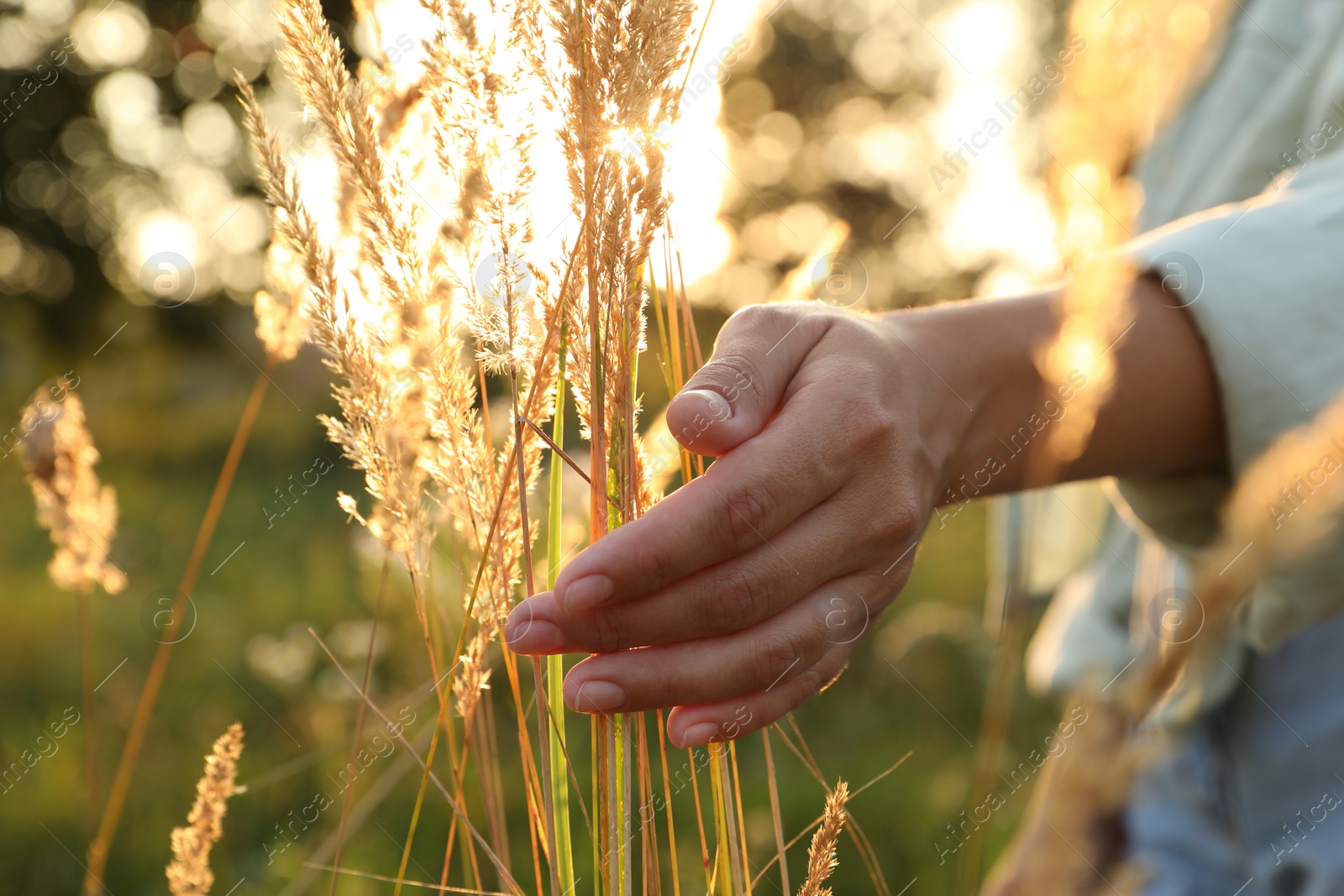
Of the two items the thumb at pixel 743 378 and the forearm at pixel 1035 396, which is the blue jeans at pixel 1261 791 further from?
the thumb at pixel 743 378

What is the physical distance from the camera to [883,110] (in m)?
14.8

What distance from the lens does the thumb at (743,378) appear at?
82cm

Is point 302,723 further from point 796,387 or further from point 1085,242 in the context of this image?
point 1085,242

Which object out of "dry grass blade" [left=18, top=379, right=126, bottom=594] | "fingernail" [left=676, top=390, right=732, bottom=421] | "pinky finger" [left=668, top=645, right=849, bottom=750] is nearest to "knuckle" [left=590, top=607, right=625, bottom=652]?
"pinky finger" [left=668, top=645, right=849, bottom=750]

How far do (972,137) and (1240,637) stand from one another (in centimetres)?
107

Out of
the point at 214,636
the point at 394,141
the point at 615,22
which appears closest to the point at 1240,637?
the point at 615,22

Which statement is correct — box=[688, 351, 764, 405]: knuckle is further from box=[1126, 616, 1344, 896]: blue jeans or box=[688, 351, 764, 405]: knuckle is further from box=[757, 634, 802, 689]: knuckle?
box=[1126, 616, 1344, 896]: blue jeans

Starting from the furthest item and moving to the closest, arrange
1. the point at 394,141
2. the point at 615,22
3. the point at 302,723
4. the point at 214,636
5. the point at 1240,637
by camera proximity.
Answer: the point at 214,636
the point at 302,723
the point at 1240,637
the point at 394,141
the point at 615,22

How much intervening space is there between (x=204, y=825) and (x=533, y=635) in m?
0.44

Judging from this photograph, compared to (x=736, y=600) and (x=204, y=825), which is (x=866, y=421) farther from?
(x=204, y=825)

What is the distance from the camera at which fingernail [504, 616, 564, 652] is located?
796mm

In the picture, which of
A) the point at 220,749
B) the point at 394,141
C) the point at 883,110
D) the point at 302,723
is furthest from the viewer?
the point at 883,110

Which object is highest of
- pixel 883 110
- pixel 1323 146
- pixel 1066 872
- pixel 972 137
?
pixel 883 110

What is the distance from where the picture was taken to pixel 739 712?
2.80ft
